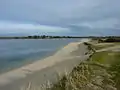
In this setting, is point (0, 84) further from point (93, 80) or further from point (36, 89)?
point (93, 80)

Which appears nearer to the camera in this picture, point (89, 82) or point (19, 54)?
point (89, 82)

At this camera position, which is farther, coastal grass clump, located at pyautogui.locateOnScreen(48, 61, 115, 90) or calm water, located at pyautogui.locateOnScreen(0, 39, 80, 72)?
calm water, located at pyautogui.locateOnScreen(0, 39, 80, 72)

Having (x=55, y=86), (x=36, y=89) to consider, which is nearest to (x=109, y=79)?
(x=55, y=86)

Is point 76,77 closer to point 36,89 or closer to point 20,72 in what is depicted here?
point 36,89

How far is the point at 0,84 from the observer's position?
45.3 ft

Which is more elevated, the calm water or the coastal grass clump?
the coastal grass clump

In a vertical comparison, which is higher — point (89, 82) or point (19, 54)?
point (89, 82)

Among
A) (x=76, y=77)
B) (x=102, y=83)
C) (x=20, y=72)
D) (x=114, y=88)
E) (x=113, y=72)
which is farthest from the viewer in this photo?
(x=20, y=72)

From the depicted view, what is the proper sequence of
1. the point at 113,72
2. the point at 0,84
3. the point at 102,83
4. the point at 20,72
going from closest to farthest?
the point at 102,83 < the point at 113,72 < the point at 0,84 < the point at 20,72

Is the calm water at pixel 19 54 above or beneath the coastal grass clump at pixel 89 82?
beneath

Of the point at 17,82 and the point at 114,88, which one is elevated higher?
the point at 114,88

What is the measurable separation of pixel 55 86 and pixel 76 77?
1.24 meters

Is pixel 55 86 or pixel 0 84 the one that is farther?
pixel 0 84

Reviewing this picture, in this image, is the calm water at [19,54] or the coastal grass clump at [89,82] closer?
the coastal grass clump at [89,82]
